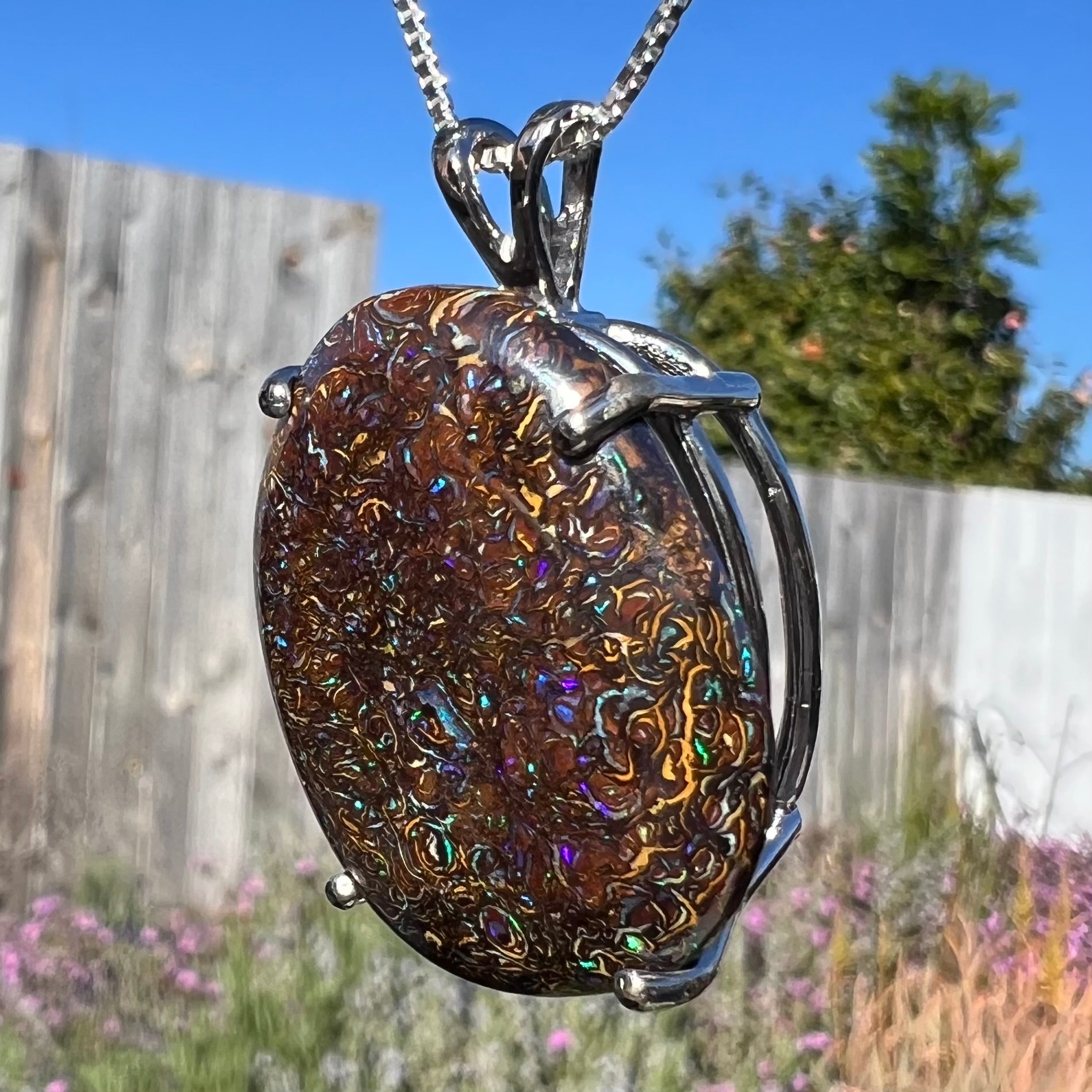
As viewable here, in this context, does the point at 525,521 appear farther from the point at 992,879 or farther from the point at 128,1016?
the point at 992,879

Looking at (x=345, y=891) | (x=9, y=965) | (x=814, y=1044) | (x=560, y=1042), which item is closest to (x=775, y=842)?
(x=345, y=891)

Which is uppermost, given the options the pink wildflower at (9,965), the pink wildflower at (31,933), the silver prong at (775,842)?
the silver prong at (775,842)

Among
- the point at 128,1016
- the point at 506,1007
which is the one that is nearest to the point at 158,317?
the point at 128,1016

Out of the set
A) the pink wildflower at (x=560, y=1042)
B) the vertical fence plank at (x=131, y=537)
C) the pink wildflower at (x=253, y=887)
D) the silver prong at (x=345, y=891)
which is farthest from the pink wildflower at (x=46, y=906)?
the silver prong at (x=345, y=891)

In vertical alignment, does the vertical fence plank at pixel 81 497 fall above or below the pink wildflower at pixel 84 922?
above

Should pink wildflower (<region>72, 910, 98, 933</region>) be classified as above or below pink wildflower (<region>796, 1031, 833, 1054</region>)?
above

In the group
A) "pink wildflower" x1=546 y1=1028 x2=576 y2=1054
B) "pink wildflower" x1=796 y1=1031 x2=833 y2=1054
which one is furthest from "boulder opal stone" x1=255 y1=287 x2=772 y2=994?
"pink wildflower" x1=796 y1=1031 x2=833 y2=1054

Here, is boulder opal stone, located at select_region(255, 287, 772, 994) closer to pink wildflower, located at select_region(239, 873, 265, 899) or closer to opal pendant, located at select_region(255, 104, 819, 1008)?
opal pendant, located at select_region(255, 104, 819, 1008)

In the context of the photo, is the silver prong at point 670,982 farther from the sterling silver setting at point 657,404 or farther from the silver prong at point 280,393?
the silver prong at point 280,393
